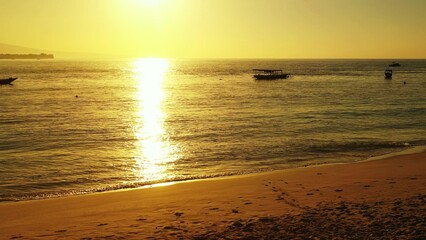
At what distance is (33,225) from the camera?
41.3 feet

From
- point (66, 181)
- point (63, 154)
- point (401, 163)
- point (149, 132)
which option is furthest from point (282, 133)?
point (66, 181)

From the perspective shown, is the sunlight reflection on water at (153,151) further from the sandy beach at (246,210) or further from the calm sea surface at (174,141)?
the sandy beach at (246,210)

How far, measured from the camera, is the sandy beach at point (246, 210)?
35.6ft

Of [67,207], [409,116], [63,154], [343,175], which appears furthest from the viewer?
[409,116]

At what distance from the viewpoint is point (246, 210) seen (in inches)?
518

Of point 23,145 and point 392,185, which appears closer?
point 392,185

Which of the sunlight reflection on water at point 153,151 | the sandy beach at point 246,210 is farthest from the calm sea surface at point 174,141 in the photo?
the sandy beach at point 246,210

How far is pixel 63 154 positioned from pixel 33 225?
1404 cm

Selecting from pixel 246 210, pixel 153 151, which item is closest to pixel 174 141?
pixel 153 151

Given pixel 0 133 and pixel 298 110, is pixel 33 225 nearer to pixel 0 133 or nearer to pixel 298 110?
pixel 0 133

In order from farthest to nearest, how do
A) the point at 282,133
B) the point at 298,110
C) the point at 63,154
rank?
1. the point at 298,110
2. the point at 282,133
3. the point at 63,154

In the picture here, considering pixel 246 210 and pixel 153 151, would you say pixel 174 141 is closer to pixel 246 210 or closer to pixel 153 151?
pixel 153 151

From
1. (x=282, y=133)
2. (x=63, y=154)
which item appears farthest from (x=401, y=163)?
(x=63, y=154)

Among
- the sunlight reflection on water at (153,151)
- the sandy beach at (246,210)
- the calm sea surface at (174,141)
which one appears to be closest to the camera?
the sandy beach at (246,210)
